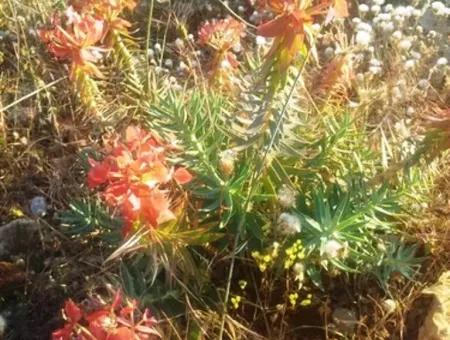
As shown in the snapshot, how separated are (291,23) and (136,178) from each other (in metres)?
0.46

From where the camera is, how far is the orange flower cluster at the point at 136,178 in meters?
1.62

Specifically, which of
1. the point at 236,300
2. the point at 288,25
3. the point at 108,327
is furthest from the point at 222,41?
the point at 108,327

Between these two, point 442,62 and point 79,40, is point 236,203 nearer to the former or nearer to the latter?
point 79,40

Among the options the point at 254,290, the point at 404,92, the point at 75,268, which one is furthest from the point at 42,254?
the point at 404,92

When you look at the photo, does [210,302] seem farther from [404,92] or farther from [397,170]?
[404,92]

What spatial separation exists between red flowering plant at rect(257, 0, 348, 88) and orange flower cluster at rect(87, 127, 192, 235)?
339mm

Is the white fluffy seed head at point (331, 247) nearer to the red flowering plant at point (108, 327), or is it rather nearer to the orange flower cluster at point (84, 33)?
the red flowering plant at point (108, 327)

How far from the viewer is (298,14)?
1630 millimetres

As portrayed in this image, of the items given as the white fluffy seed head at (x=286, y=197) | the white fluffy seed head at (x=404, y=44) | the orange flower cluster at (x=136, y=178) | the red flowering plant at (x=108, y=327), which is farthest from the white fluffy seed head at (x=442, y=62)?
the red flowering plant at (x=108, y=327)

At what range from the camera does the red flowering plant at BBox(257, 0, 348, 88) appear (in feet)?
5.35

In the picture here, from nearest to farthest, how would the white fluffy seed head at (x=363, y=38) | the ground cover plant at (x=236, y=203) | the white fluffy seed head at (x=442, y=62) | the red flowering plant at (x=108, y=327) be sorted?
the red flowering plant at (x=108, y=327), the ground cover plant at (x=236, y=203), the white fluffy seed head at (x=363, y=38), the white fluffy seed head at (x=442, y=62)

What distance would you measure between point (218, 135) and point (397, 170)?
0.48 meters

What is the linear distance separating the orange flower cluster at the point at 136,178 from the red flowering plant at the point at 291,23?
34 centimetres

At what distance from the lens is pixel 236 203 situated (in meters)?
2.00
